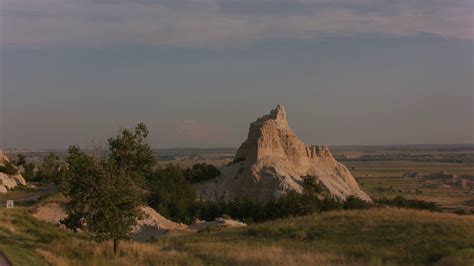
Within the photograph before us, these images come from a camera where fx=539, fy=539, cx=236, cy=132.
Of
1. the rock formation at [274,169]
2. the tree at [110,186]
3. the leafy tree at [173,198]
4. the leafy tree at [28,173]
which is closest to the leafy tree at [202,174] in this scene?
the rock formation at [274,169]

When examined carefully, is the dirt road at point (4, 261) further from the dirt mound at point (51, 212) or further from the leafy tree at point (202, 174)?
the leafy tree at point (202, 174)

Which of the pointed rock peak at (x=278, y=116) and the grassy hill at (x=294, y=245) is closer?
the grassy hill at (x=294, y=245)

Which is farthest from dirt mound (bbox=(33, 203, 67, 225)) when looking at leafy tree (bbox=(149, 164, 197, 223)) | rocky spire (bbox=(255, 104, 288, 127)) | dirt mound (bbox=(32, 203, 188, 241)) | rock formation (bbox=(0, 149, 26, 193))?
rocky spire (bbox=(255, 104, 288, 127))

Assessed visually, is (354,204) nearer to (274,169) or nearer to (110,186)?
(274,169)

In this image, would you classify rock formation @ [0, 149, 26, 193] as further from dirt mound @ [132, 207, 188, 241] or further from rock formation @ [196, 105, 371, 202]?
rock formation @ [196, 105, 371, 202]

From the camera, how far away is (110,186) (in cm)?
2081

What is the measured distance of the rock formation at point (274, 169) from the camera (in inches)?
2216

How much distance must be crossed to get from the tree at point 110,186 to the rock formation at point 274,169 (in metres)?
32.7

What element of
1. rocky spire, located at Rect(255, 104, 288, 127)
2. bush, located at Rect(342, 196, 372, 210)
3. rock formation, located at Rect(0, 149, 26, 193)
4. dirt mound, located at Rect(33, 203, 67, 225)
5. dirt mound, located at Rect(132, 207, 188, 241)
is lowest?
dirt mound, located at Rect(132, 207, 188, 241)

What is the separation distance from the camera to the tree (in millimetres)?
20562

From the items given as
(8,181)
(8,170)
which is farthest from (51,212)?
(8,170)

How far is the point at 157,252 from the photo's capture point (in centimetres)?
2138

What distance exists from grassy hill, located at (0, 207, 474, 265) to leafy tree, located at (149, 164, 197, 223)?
1805 cm

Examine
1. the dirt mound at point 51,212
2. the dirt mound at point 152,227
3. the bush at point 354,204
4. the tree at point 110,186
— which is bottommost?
the dirt mound at point 152,227
